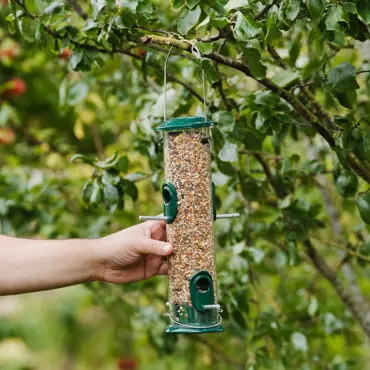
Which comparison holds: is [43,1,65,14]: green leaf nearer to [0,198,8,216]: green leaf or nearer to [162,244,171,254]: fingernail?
[162,244,171,254]: fingernail

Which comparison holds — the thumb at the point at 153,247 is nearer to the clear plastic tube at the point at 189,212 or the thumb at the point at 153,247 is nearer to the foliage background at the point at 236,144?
the clear plastic tube at the point at 189,212

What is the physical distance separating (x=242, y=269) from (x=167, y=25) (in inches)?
47.1

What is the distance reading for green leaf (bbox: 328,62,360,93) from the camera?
6.36ft

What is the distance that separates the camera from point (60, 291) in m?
9.38

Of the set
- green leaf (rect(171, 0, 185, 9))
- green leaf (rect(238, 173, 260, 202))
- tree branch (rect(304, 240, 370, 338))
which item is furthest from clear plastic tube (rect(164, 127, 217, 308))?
tree branch (rect(304, 240, 370, 338))

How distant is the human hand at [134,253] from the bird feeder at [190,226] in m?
0.08

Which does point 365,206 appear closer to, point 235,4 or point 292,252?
point 292,252

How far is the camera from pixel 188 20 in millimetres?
1886

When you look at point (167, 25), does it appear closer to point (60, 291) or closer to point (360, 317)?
point (360, 317)

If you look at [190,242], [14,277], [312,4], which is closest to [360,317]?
[190,242]

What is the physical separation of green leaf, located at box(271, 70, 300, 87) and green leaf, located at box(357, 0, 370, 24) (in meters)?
0.44

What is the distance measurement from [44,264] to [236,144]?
2.77 feet

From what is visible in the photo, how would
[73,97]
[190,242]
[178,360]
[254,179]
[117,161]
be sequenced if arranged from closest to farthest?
1. [190,242]
2. [117,161]
3. [254,179]
4. [73,97]
5. [178,360]

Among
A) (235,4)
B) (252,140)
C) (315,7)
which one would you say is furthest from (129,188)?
(315,7)
